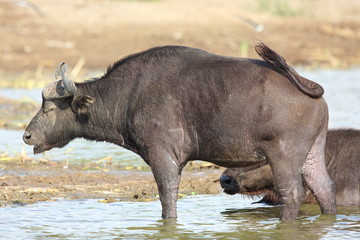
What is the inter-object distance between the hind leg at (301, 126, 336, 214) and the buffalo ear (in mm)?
2273

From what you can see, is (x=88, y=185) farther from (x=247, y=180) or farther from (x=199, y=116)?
(x=199, y=116)

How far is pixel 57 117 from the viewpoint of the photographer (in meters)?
8.44

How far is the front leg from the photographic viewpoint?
311 inches

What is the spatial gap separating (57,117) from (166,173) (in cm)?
137

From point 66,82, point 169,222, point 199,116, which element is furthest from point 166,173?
point 66,82

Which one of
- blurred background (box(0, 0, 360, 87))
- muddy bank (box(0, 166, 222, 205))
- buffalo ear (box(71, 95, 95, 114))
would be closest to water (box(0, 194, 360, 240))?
muddy bank (box(0, 166, 222, 205))

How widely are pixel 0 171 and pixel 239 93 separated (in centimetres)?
446

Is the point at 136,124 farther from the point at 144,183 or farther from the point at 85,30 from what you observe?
the point at 85,30

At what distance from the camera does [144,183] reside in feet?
33.1

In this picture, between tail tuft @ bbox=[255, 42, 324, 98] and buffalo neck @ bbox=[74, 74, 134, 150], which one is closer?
tail tuft @ bbox=[255, 42, 324, 98]

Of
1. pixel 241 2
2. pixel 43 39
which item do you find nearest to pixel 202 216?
pixel 43 39

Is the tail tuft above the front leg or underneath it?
above

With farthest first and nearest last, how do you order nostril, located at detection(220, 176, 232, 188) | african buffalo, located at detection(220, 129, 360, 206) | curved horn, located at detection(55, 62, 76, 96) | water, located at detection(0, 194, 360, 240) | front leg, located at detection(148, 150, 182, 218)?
1. nostril, located at detection(220, 176, 232, 188)
2. african buffalo, located at detection(220, 129, 360, 206)
3. curved horn, located at detection(55, 62, 76, 96)
4. front leg, located at detection(148, 150, 182, 218)
5. water, located at detection(0, 194, 360, 240)

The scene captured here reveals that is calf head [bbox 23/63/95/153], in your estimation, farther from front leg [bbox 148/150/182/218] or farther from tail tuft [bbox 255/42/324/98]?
tail tuft [bbox 255/42/324/98]
